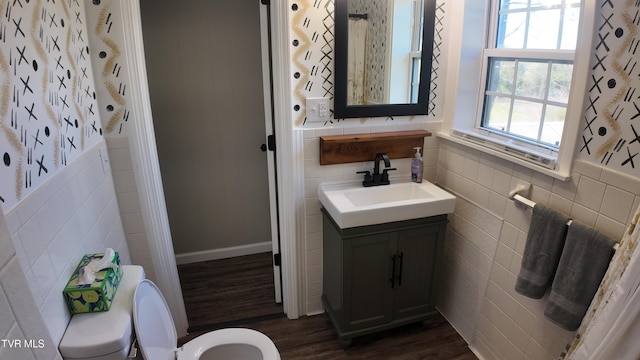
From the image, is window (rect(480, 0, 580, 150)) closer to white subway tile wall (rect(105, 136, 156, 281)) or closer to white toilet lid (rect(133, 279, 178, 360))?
white toilet lid (rect(133, 279, 178, 360))

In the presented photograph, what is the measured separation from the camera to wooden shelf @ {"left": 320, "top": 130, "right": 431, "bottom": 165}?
201 centimetres

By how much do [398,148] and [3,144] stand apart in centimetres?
177

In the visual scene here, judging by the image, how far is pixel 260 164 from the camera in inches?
112

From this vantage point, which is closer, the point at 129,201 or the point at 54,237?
the point at 54,237

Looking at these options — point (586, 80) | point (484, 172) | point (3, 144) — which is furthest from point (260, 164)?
point (586, 80)

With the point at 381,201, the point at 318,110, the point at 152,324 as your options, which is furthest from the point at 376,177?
the point at 152,324

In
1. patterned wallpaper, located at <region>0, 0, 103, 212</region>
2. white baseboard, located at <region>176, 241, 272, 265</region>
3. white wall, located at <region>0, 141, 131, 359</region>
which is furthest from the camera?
white baseboard, located at <region>176, 241, 272, 265</region>

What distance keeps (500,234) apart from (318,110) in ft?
3.76

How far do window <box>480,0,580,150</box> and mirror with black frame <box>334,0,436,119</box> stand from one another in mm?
361

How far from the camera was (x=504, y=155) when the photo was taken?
1701mm

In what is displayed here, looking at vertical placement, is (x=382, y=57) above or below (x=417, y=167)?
above

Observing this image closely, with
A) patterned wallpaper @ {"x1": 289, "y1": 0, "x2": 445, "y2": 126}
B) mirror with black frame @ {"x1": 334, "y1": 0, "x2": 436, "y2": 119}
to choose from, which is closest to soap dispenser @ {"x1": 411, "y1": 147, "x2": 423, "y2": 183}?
mirror with black frame @ {"x1": 334, "y1": 0, "x2": 436, "y2": 119}

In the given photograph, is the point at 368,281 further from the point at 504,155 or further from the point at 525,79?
the point at 525,79

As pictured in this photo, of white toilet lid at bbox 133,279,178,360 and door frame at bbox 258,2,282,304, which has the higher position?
door frame at bbox 258,2,282,304
